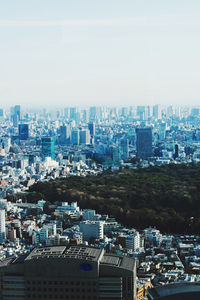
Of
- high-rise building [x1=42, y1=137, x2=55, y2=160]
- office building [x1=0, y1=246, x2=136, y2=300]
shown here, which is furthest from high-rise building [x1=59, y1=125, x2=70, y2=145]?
office building [x1=0, y1=246, x2=136, y2=300]

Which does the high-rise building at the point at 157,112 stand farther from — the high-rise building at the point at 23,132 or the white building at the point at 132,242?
the white building at the point at 132,242

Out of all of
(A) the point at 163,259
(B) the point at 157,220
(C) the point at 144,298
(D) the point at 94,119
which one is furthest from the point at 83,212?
(D) the point at 94,119

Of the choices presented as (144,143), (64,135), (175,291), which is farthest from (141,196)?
(64,135)

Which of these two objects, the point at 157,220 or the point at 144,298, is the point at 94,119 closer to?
the point at 157,220

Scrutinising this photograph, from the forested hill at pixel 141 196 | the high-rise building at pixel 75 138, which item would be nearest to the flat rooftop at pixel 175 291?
the forested hill at pixel 141 196

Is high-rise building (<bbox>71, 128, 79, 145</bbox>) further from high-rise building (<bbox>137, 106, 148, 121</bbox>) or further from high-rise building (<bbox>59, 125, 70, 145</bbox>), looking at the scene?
high-rise building (<bbox>137, 106, 148, 121</bbox>)

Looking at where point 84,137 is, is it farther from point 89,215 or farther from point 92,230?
point 92,230
